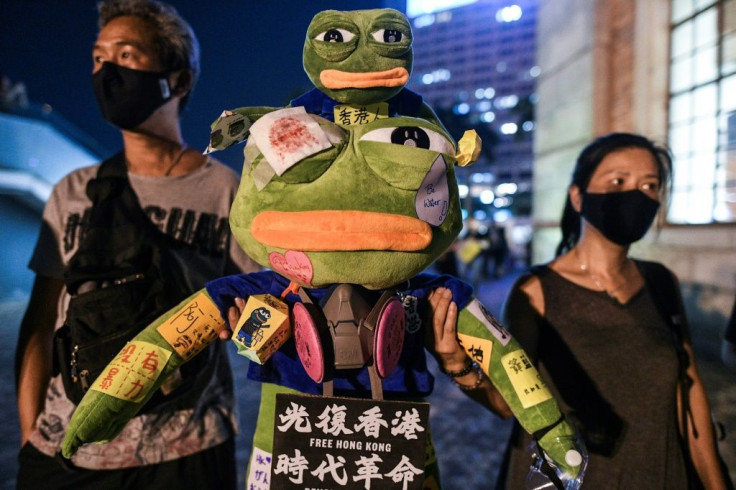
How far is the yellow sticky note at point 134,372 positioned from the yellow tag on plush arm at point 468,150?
2.61 feet

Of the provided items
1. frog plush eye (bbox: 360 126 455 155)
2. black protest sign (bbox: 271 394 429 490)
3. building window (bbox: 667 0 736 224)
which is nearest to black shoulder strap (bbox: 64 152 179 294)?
black protest sign (bbox: 271 394 429 490)

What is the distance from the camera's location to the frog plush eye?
839 millimetres

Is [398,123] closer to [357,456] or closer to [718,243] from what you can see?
[357,456]

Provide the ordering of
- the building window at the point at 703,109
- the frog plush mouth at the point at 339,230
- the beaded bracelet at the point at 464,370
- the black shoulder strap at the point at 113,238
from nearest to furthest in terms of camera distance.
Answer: the frog plush mouth at the point at 339,230
the beaded bracelet at the point at 464,370
the black shoulder strap at the point at 113,238
the building window at the point at 703,109

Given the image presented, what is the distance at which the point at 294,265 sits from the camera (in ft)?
2.75

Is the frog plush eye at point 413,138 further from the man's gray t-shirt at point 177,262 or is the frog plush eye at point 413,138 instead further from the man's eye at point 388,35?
the man's gray t-shirt at point 177,262

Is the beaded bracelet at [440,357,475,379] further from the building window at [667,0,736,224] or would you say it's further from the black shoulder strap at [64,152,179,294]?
the building window at [667,0,736,224]

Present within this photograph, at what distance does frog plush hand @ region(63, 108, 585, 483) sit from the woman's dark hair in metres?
0.91

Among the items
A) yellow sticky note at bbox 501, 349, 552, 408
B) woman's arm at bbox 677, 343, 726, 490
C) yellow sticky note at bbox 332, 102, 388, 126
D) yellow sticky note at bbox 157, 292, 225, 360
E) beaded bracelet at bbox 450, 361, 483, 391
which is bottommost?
woman's arm at bbox 677, 343, 726, 490

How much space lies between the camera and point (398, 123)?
0.86 m

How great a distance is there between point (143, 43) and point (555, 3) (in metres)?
6.36

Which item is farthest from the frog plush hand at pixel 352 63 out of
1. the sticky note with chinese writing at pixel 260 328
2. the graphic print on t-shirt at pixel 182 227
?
the graphic print on t-shirt at pixel 182 227

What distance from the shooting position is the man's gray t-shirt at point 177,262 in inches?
50.3

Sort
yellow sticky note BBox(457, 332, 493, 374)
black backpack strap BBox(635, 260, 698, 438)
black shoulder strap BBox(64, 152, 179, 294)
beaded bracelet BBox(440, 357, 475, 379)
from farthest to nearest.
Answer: black backpack strap BBox(635, 260, 698, 438) < black shoulder strap BBox(64, 152, 179, 294) < beaded bracelet BBox(440, 357, 475, 379) < yellow sticky note BBox(457, 332, 493, 374)
